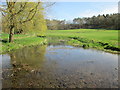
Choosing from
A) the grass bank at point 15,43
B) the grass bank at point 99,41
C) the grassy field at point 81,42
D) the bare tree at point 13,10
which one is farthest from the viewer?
the grass bank at point 99,41

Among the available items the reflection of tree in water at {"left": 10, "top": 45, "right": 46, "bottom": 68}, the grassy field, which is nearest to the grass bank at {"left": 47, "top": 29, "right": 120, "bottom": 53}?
the grassy field

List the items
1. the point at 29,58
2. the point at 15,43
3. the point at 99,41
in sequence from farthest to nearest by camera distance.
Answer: the point at 99,41 < the point at 15,43 < the point at 29,58

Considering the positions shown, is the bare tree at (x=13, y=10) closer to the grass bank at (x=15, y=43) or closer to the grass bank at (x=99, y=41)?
the grass bank at (x=15, y=43)

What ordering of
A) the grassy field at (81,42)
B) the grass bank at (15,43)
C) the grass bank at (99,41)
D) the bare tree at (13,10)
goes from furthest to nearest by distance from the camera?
the grass bank at (99,41)
the grassy field at (81,42)
the grass bank at (15,43)
the bare tree at (13,10)

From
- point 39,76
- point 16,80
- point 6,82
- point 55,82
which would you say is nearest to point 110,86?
point 55,82

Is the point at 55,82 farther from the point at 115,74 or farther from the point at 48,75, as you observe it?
the point at 115,74

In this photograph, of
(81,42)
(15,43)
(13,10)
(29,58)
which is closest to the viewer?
(29,58)

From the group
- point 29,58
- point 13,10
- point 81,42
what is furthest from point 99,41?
point 13,10

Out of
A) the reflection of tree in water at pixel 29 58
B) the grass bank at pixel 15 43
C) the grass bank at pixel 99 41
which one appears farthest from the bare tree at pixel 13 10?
the grass bank at pixel 99 41

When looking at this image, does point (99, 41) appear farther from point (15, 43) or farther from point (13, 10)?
point (13, 10)

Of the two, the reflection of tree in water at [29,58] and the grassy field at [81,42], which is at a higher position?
the grassy field at [81,42]

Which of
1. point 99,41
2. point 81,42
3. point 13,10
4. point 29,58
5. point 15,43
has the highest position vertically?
point 13,10

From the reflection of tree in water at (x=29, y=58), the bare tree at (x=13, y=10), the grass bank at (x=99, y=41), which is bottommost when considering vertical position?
the reflection of tree in water at (x=29, y=58)

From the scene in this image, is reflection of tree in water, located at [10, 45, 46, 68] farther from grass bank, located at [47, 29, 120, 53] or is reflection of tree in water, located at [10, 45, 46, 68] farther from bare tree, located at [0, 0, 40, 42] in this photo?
grass bank, located at [47, 29, 120, 53]
